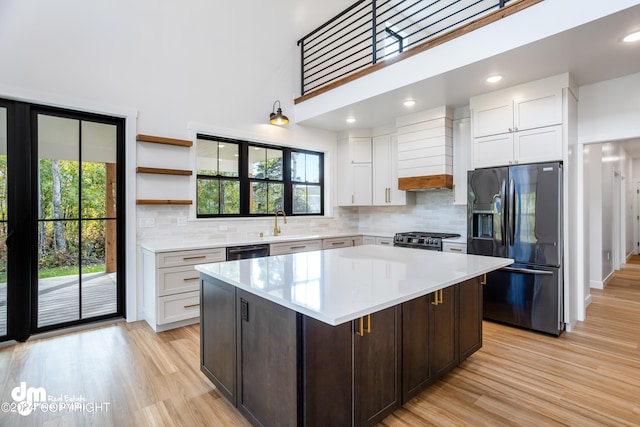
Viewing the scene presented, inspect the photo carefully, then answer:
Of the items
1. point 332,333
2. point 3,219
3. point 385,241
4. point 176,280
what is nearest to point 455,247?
point 385,241

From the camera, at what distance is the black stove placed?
404 cm

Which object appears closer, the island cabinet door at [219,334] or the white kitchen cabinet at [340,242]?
the island cabinet door at [219,334]

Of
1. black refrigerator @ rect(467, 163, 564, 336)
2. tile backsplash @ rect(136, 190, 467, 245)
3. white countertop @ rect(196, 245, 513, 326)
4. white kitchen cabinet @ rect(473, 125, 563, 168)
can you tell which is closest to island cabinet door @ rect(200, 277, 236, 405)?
white countertop @ rect(196, 245, 513, 326)

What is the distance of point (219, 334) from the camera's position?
2.04 m

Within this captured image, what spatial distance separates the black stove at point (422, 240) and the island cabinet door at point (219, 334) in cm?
290

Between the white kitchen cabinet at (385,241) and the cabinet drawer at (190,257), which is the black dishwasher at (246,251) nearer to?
the cabinet drawer at (190,257)

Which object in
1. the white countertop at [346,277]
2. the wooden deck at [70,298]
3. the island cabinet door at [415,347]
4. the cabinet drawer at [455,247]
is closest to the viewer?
the white countertop at [346,277]

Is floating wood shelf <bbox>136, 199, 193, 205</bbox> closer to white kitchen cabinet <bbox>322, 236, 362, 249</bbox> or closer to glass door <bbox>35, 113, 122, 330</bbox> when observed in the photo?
glass door <bbox>35, 113, 122, 330</bbox>

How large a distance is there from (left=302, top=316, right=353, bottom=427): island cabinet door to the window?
3029mm

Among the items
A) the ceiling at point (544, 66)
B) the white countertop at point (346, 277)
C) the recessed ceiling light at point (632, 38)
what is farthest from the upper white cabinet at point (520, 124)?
the white countertop at point (346, 277)

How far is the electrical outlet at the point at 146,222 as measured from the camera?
3.53m

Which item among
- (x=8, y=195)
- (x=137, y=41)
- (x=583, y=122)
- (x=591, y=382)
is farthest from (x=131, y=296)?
(x=583, y=122)

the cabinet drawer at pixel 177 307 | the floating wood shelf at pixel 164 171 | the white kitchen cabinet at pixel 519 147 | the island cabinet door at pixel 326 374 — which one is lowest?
the cabinet drawer at pixel 177 307

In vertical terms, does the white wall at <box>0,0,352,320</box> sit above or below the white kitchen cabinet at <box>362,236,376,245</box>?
above
